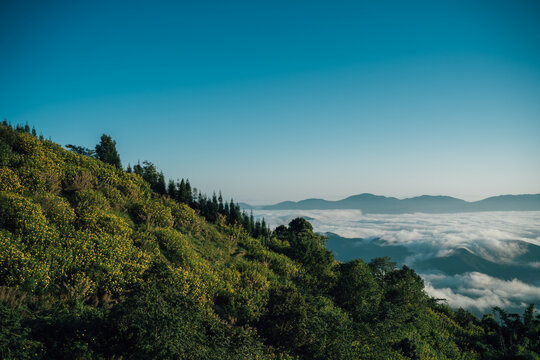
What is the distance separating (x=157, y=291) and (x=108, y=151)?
140ft

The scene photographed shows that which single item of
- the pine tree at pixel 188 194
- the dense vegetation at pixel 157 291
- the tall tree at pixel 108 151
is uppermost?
the tall tree at pixel 108 151

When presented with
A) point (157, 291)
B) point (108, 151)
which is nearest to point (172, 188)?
point (108, 151)

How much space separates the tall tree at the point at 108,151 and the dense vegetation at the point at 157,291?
1893cm

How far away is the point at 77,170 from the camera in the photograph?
72.1 ft

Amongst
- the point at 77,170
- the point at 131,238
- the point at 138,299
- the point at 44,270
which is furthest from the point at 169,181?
the point at 138,299

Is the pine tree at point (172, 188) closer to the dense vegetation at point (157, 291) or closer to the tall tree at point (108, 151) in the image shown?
the tall tree at point (108, 151)

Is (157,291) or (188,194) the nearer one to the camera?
(157,291)

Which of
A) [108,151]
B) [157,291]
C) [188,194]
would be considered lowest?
[157,291]

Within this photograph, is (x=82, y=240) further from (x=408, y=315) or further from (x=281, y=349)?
(x=408, y=315)

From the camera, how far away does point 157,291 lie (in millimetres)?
9102

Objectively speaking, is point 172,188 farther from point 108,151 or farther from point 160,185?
point 108,151

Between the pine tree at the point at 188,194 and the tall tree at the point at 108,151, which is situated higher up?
the tall tree at the point at 108,151

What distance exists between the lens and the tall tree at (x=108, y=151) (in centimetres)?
4272

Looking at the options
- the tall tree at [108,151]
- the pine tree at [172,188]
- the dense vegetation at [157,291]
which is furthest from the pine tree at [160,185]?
the dense vegetation at [157,291]
